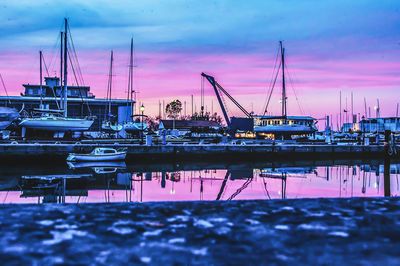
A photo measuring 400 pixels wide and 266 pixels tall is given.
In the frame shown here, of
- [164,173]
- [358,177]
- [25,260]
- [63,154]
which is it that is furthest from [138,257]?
[63,154]

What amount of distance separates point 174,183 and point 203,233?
23.3 m

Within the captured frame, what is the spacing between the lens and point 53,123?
180 ft

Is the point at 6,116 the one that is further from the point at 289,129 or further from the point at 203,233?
the point at 203,233

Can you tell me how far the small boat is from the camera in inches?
1537

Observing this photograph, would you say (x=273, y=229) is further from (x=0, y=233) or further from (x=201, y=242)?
(x=0, y=233)

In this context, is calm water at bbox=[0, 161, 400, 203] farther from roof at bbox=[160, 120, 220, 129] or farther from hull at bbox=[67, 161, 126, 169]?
roof at bbox=[160, 120, 220, 129]

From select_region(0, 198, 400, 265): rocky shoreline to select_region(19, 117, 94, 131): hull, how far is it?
164ft

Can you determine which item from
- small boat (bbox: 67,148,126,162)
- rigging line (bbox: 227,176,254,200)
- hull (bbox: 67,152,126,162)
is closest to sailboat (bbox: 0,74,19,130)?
small boat (bbox: 67,148,126,162)

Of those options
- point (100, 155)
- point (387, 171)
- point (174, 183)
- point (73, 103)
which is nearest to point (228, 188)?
point (174, 183)

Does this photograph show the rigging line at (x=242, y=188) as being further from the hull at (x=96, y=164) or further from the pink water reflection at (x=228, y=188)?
the hull at (x=96, y=164)

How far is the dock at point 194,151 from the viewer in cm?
3994

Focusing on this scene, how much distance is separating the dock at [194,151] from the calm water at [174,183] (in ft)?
8.93

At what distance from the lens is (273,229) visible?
5.81 metres

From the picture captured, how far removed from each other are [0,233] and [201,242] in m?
2.92
